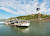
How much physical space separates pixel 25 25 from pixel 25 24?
3.03 ft

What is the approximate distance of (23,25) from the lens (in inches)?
2228

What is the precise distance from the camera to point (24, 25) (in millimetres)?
56125

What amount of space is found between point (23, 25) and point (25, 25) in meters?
1.97

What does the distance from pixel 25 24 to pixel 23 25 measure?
2257 mm

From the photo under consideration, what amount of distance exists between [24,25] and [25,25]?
948mm

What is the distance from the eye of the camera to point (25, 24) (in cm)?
5572

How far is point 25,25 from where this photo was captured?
5584cm

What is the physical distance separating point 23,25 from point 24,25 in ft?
3.39
